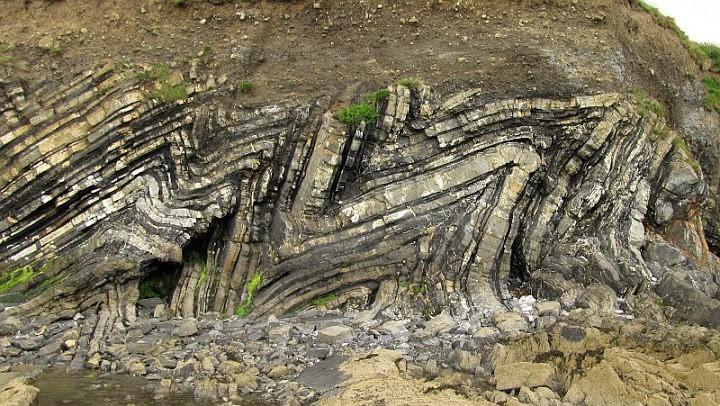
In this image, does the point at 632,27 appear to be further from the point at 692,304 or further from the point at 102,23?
the point at 102,23

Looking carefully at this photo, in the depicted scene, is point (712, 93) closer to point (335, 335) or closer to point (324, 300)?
point (324, 300)

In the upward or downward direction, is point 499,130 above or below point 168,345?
above

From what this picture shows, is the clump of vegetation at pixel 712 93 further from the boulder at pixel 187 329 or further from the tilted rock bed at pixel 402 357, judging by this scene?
the boulder at pixel 187 329

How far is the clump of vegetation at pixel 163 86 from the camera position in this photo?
48.9 ft

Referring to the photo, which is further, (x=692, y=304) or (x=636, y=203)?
(x=636, y=203)

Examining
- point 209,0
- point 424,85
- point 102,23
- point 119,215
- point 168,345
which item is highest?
point 209,0

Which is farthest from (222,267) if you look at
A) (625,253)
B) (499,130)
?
(625,253)

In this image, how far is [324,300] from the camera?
14.0 m

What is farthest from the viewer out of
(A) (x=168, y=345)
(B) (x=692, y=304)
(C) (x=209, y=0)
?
(C) (x=209, y=0)

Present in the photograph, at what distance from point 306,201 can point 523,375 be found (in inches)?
250

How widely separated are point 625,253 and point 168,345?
993 centimetres

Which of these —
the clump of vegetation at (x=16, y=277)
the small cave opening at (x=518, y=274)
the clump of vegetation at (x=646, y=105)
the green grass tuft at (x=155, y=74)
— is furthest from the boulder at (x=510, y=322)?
the clump of vegetation at (x=16, y=277)

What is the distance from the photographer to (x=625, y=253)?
584 inches

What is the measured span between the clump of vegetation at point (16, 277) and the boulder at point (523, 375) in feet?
32.0
